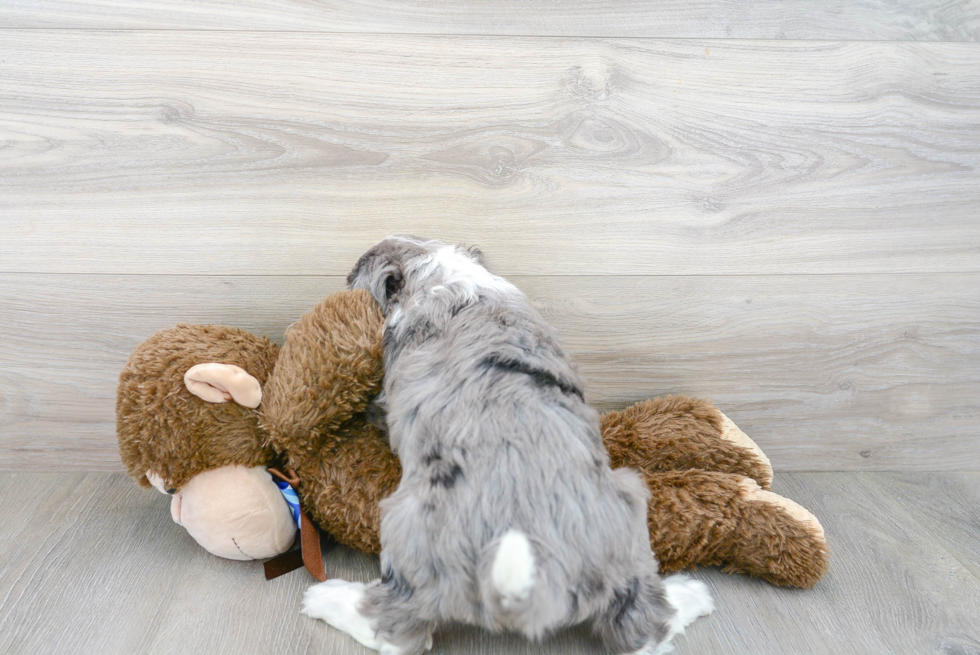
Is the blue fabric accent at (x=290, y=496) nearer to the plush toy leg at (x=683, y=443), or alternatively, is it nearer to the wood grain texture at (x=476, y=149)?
the wood grain texture at (x=476, y=149)

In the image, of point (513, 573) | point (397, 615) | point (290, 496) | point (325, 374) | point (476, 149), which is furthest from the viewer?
point (476, 149)

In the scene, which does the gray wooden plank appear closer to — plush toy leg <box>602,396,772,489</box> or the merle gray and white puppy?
plush toy leg <box>602,396,772,489</box>

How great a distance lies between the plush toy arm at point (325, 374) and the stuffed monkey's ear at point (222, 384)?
28 mm

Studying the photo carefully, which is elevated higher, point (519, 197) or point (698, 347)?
point (519, 197)

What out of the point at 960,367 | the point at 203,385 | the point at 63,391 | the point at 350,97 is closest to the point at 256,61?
the point at 350,97

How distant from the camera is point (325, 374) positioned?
970 millimetres

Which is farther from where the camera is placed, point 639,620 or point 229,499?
point 229,499

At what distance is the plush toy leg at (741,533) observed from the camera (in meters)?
1.01

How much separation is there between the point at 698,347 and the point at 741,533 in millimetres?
408

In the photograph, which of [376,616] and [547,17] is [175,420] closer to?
[376,616]

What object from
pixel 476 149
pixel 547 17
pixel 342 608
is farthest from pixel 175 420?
pixel 547 17

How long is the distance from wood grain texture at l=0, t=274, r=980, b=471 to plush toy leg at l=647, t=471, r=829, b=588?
0.33 metres

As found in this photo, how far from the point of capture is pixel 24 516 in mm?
1170

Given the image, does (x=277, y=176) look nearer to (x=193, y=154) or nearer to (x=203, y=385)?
(x=193, y=154)
